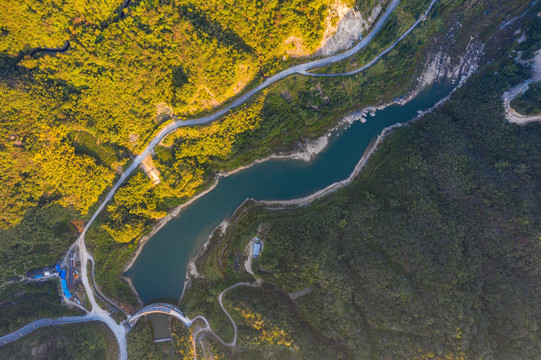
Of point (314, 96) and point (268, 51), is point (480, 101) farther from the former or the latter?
point (268, 51)

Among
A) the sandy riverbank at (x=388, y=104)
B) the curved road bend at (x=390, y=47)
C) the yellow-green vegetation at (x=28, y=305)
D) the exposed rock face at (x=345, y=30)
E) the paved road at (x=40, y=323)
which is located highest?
the exposed rock face at (x=345, y=30)

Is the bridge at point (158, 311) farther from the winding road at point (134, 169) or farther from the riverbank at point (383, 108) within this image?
the riverbank at point (383, 108)

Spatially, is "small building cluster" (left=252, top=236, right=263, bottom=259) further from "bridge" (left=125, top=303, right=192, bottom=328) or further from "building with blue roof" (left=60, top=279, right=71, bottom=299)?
"building with blue roof" (left=60, top=279, right=71, bottom=299)

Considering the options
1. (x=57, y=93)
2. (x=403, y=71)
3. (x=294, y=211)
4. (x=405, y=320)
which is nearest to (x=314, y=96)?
(x=403, y=71)

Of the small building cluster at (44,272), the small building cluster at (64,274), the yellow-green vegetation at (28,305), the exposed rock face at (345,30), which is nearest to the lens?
the exposed rock face at (345,30)

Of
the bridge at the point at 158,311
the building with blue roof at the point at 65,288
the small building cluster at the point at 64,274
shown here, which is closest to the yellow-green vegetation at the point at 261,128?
the small building cluster at the point at 64,274

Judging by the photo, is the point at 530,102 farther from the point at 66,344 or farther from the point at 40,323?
the point at 40,323

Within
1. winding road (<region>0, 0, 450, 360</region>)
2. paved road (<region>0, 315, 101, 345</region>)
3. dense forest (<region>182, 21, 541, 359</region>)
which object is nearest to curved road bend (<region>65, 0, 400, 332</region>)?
winding road (<region>0, 0, 450, 360</region>)

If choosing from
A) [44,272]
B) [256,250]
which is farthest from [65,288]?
[256,250]
